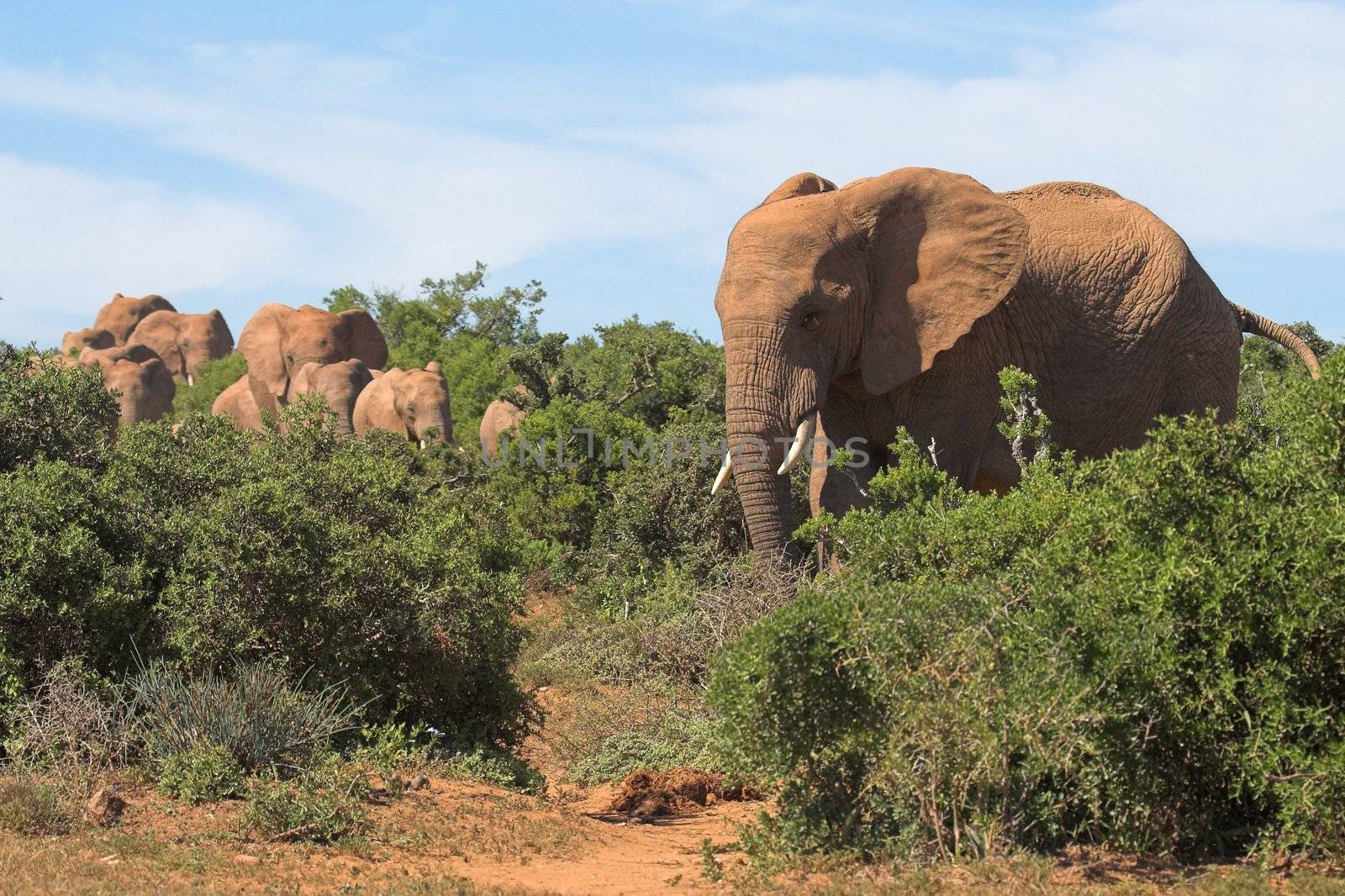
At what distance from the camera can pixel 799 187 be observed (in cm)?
1141

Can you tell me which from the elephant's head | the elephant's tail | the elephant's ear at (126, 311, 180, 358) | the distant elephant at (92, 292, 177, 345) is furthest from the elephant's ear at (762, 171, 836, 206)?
the distant elephant at (92, 292, 177, 345)

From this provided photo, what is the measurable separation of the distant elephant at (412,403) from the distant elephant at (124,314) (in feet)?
177

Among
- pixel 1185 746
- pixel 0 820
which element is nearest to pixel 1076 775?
pixel 1185 746

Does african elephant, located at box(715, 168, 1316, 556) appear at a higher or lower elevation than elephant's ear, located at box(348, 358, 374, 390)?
lower

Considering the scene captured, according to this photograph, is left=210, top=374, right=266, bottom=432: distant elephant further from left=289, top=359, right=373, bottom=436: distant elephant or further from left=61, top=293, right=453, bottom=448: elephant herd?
left=289, top=359, right=373, bottom=436: distant elephant

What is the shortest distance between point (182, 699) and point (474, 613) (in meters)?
1.65

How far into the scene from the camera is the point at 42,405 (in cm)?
905

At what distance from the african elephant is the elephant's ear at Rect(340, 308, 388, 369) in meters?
23.4

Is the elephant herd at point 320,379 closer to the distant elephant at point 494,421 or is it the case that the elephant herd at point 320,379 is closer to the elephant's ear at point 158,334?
the distant elephant at point 494,421

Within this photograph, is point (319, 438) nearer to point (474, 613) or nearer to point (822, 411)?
point (474, 613)

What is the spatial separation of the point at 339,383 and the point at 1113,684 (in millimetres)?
26628

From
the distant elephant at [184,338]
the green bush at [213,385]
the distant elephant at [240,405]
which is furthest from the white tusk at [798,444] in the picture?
the distant elephant at [184,338]

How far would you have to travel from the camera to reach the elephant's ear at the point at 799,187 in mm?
11305

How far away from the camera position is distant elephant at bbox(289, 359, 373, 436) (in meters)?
30.9
